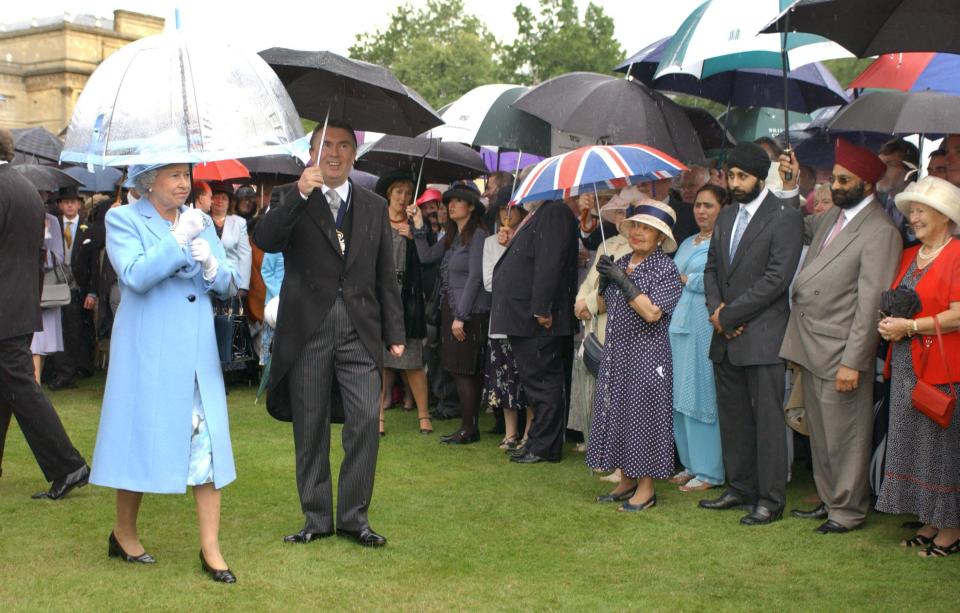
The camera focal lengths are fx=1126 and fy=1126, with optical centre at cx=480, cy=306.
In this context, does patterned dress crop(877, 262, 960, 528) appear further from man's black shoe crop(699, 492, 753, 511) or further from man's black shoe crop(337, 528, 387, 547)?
man's black shoe crop(337, 528, 387, 547)

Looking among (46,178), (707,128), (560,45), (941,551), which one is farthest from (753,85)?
(560,45)

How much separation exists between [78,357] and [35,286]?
17.8 feet

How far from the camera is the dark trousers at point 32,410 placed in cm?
678

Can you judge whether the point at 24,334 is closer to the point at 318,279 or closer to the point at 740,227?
the point at 318,279

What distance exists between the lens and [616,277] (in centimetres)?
690

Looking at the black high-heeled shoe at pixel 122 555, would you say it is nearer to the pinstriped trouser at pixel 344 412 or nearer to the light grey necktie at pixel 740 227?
the pinstriped trouser at pixel 344 412

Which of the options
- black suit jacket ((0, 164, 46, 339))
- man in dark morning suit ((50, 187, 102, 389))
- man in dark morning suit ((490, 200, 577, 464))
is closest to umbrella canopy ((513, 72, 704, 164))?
man in dark morning suit ((490, 200, 577, 464))

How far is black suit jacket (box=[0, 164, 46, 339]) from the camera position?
6789mm

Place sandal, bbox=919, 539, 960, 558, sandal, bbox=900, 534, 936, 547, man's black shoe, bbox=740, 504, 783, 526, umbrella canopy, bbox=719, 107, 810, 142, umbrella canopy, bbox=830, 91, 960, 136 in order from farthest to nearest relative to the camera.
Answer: umbrella canopy, bbox=719, 107, 810, 142
umbrella canopy, bbox=830, 91, 960, 136
man's black shoe, bbox=740, 504, 783, 526
sandal, bbox=900, 534, 936, 547
sandal, bbox=919, 539, 960, 558

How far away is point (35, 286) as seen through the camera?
7.04m

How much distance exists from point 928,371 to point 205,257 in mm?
3669

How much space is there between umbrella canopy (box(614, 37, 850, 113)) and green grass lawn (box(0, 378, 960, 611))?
3.45 m

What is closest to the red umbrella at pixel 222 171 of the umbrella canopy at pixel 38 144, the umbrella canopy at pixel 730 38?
the umbrella canopy at pixel 38 144

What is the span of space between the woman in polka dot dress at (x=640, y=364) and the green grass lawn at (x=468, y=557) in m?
Result: 0.31
